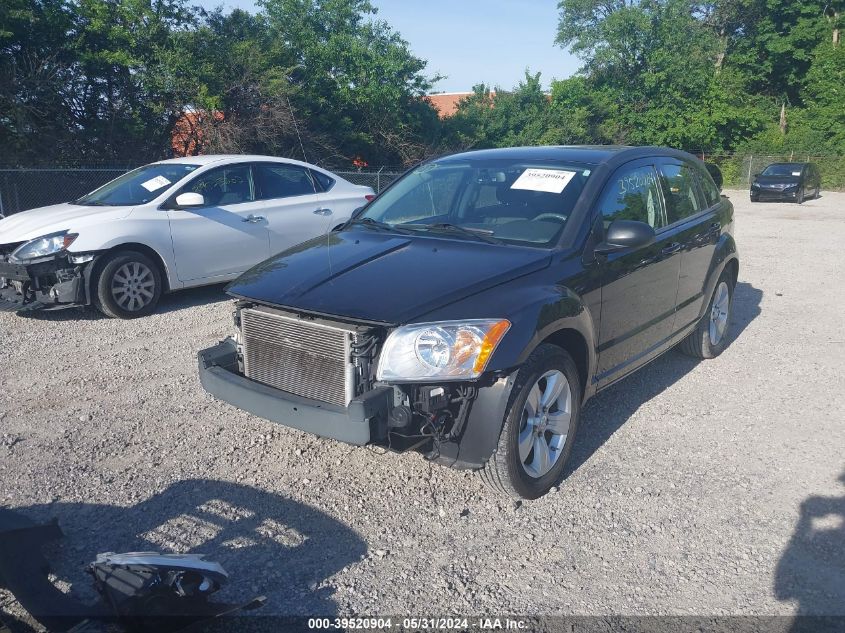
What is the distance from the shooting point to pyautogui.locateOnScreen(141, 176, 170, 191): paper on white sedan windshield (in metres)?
8.02

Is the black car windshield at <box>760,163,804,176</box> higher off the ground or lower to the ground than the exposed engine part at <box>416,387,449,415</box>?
higher

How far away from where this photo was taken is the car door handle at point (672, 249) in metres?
5.12

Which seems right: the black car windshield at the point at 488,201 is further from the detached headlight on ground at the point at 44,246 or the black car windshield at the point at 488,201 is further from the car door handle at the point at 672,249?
the detached headlight on ground at the point at 44,246

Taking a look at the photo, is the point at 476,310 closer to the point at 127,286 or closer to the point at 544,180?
the point at 544,180

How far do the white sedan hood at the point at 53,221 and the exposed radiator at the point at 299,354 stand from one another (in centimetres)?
410

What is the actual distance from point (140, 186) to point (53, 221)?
1.11 meters

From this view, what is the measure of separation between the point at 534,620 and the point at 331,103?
72.3 feet

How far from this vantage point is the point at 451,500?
155 inches

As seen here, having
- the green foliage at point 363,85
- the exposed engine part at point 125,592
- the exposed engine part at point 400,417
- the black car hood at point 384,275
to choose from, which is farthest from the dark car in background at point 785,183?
the exposed engine part at point 125,592

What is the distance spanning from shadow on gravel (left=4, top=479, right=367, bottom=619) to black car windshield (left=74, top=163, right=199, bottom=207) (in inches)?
189

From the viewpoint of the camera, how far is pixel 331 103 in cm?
2320

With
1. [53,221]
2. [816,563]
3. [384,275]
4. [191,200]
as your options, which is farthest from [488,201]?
[53,221]

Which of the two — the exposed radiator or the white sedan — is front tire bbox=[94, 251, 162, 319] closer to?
the white sedan

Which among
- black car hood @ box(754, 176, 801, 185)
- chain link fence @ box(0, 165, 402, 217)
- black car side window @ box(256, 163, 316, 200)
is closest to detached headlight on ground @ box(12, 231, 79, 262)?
black car side window @ box(256, 163, 316, 200)
